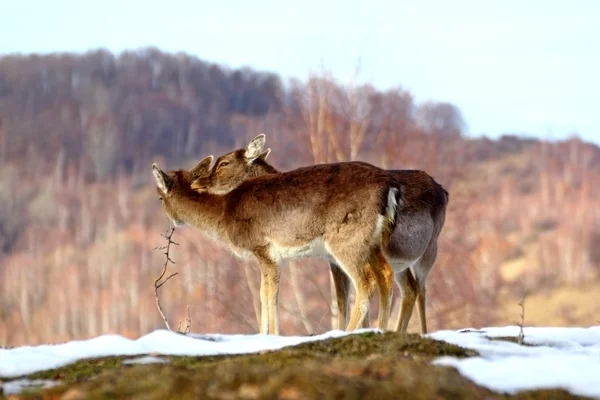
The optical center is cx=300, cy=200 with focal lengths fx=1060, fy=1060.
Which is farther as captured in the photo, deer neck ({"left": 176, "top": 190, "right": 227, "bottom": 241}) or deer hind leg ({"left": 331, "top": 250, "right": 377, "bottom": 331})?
deer neck ({"left": 176, "top": 190, "right": 227, "bottom": 241})

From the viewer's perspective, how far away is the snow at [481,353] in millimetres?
6906

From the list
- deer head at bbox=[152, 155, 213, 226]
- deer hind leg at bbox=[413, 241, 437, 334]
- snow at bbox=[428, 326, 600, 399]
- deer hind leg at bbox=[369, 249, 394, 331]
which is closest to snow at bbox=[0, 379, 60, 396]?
snow at bbox=[428, 326, 600, 399]

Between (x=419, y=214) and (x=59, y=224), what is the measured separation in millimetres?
113014

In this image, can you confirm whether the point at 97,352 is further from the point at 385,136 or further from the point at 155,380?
the point at 385,136

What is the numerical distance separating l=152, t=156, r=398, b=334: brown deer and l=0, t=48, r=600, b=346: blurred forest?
19.7 meters

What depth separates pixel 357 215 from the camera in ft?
37.3

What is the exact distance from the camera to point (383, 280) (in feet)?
37.2

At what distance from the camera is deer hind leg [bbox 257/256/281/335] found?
11.7 meters

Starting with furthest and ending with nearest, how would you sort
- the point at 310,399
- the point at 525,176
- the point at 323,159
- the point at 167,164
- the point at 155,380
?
the point at 167,164, the point at 525,176, the point at 323,159, the point at 155,380, the point at 310,399

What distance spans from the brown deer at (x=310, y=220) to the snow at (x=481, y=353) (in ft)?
5.31

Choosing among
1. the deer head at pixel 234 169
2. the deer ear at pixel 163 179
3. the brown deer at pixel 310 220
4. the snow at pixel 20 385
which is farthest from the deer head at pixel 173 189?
the snow at pixel 20 385

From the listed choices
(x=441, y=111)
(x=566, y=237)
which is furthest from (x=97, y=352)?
(x=566, y=237)

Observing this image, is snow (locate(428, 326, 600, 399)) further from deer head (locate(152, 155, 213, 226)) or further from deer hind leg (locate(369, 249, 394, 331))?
deer head (locate(152, 155, 213, 226))

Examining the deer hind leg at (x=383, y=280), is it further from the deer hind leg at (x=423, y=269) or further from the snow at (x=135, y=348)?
the snow at (x=135, y=348)
